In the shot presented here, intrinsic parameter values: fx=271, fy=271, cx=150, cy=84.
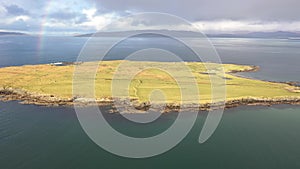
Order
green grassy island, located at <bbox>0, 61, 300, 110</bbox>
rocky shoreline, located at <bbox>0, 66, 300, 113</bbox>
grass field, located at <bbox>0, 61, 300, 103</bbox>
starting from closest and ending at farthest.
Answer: rocky shoreline, located at <bbox>0, 66, 300, 113</bbox> < green grassy island, located at <bbox>0, 61, 300, 110</bbox> < grass field, located at <bbox>0, 61, 300, 103</bbox>

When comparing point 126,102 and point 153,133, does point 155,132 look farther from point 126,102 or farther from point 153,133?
point 126,102

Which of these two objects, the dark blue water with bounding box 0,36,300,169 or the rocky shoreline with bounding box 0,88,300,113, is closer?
the dark blue water with bounding box 0,36,300,169

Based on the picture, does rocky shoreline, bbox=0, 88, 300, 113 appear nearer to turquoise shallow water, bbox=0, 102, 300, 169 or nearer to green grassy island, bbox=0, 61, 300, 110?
green grassy island, bbox=0, 61, 300, 110

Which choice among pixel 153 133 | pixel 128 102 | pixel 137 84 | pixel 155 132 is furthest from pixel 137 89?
pixel 153 133

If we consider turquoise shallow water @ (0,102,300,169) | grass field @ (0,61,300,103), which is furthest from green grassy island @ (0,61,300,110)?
turquoise shallow water @ (0,102,300,169)

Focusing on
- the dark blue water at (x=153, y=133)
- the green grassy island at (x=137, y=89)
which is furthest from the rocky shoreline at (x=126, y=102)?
the dark blue water at (x=153, y=133)

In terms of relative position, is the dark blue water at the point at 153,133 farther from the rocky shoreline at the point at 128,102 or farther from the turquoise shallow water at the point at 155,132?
the rocky shoreline at the point at 128,102

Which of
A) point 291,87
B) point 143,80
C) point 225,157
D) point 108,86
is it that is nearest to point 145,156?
point 225,157

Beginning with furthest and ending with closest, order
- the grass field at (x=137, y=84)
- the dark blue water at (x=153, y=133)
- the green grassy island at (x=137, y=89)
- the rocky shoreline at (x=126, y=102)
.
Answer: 1. the grass field at (x=137, y=84)
2. the green grassy island at (x=137, y=89)
3. the rocky shoreline at (x=126, y=102)
4. the dark blue water at (x=153, y=133)

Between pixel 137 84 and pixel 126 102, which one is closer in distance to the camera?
pixel 126 102
